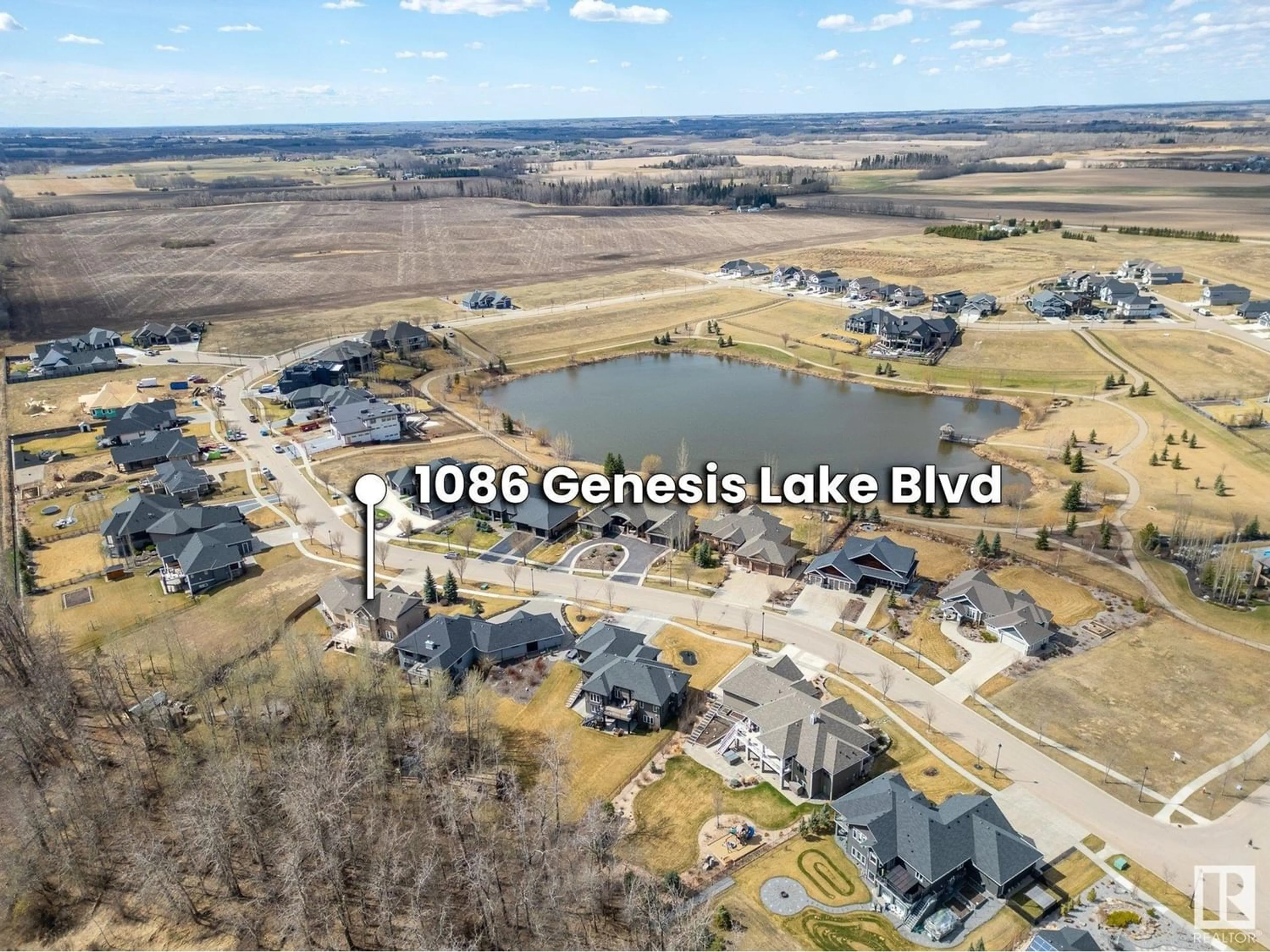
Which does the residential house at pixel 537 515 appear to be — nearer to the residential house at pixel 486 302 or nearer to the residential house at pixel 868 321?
the residential house at pixel 868 321

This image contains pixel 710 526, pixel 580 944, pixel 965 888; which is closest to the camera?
pixel 580 944

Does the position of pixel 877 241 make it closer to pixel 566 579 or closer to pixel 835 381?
pixel 835 381

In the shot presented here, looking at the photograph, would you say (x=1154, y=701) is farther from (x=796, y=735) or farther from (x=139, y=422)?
(x=139, y=422)

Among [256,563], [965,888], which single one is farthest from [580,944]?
[256,563]

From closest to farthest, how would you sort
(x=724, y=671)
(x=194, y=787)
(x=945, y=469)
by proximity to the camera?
(x=194, y=787), (x=724, y=671), (x=945, y=469)

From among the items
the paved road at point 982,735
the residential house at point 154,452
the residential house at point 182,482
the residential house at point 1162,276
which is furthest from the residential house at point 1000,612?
the residential house at point 1162,276
